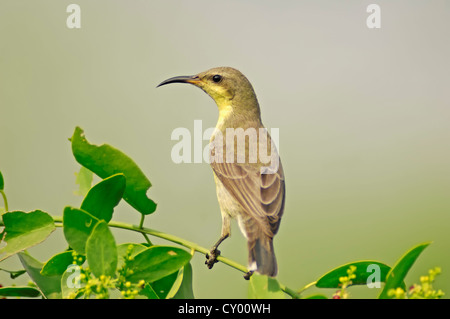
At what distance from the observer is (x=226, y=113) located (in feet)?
12.2

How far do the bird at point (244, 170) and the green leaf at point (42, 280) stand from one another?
23.7 inches

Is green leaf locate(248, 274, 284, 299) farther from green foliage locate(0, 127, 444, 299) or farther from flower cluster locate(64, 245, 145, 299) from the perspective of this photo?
flower cluster locate(64, 245, 145, 299)

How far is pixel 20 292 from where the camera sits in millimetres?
1820

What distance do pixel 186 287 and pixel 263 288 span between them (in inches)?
11.9

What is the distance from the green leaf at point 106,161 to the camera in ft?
5.83

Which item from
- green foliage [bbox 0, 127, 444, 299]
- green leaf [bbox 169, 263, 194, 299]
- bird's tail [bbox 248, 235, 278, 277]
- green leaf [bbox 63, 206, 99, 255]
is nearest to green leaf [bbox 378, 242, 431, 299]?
green foliage [bbox 0, 127, 444, 299]

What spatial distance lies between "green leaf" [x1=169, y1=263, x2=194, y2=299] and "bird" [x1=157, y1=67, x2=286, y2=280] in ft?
0.74

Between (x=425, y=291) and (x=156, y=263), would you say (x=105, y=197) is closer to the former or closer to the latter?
(x=156, y=263)

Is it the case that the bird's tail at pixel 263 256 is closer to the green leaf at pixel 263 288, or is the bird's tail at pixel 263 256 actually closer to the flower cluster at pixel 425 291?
the green leaf at pixel 263 288

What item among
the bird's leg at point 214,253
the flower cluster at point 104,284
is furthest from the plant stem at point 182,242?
the bird's leg at point 214,253

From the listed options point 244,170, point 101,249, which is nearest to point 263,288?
point 101,249
